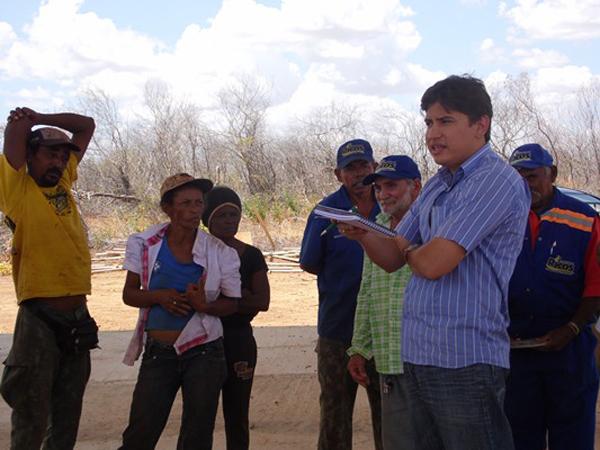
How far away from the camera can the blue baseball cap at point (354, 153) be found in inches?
194

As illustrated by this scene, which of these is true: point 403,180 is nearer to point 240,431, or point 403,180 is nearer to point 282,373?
point 240,431

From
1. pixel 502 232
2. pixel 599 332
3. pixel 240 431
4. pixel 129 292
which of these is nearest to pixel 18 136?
pixel 129 292

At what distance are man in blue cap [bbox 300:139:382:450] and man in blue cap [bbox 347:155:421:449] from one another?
38cm

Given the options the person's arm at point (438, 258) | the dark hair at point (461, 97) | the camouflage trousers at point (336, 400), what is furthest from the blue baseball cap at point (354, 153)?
the person's arm at point (438, 258)

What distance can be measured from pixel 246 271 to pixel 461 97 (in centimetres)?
234

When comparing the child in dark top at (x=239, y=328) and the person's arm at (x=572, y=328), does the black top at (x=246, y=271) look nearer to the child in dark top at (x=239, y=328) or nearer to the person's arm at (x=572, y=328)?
the child in dark top at (x=239, y=328)

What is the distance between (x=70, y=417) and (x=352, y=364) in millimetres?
1677

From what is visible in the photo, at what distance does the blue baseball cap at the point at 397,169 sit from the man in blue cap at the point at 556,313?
63cm

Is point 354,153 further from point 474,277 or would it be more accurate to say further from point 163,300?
point 474,277

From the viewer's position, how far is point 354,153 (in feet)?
16.2

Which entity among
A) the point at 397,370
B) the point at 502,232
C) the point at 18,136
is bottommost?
the point at 397,370

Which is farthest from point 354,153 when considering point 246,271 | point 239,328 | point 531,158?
point 239,328

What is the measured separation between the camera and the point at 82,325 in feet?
15.3

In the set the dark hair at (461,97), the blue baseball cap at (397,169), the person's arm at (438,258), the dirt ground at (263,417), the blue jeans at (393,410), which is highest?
the dark hair at (461,97)
